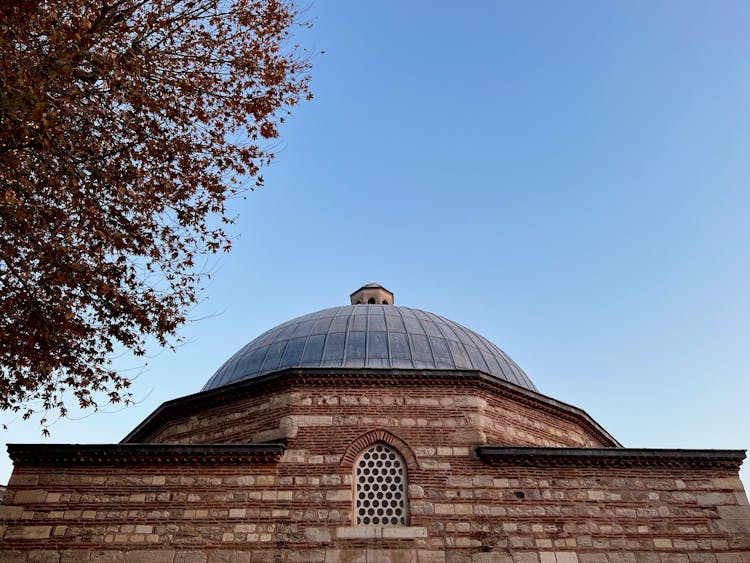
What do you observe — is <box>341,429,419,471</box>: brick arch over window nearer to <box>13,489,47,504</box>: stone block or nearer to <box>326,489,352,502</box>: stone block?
<box>326,489,352,502</box>: stone block

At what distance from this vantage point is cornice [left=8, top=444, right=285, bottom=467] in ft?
27.0

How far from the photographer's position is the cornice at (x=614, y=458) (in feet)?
27.4

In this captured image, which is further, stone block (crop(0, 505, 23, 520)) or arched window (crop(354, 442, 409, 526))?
arched window (crop(354, 442, 409, 526))

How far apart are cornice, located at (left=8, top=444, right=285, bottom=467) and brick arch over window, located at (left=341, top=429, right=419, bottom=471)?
929 mm

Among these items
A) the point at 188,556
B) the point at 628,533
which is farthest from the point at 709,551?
the point at 188,556

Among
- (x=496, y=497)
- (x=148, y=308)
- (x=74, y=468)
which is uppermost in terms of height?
(x=148, y=308)

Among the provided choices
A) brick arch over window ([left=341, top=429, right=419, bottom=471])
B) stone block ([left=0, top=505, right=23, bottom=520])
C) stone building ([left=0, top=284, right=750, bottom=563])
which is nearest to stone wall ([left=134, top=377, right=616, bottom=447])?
stone building ([left=0, top=284, right=750, bottom=563])

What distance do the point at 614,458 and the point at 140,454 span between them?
6513 mm

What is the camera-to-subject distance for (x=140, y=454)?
27.2ft

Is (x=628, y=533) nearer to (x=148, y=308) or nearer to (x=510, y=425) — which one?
(x=510, y=425)

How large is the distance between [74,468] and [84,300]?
119 inches

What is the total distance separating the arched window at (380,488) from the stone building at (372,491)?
0.02 m

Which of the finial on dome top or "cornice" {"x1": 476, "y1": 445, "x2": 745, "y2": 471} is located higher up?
the finial on dome top

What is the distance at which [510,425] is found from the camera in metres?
9.52
